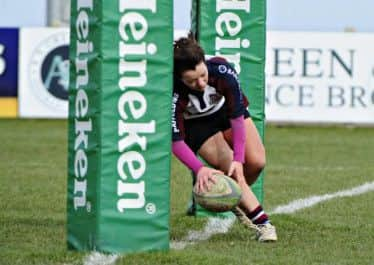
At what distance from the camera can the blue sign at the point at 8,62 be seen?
918 inches

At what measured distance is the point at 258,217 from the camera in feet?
31.5

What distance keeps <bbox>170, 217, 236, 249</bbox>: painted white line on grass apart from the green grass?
0.07 m

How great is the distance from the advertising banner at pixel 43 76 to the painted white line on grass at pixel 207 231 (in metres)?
12.3

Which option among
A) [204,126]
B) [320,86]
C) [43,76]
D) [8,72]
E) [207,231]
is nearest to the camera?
[204,126]

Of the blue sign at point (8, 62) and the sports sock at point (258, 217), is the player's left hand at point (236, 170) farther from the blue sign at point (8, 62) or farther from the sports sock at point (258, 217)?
the blue sign at point (8, 62)

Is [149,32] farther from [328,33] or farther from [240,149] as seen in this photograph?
[328,33]

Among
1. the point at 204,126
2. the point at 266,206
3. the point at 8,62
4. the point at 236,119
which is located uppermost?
the point at 236,119

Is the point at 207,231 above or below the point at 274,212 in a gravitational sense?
above

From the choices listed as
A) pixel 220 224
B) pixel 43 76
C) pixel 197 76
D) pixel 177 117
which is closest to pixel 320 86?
pixel 43 76

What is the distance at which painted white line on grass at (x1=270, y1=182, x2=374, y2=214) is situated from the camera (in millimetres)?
11812

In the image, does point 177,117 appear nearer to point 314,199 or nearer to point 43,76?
point 314,199

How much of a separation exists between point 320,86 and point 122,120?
47.5 ft

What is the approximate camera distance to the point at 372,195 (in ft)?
42.6

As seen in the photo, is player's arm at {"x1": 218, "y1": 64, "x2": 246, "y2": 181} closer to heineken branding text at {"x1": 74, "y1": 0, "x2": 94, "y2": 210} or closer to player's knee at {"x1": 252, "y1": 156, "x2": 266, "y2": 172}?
player's knee at {"x1": 252, "y1": 156, "x2": 266, "y2": 172}
